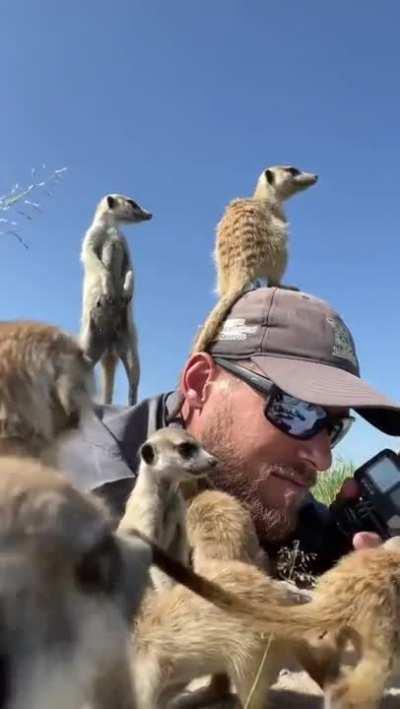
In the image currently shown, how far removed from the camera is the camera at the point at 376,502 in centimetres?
273

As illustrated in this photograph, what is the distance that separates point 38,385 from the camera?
1764 mm

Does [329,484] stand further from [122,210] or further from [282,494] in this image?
[122,210]

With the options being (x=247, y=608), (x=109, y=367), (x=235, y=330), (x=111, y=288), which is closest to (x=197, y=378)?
(x=235, y=330)

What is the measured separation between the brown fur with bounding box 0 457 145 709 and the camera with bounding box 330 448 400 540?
192 centimetres

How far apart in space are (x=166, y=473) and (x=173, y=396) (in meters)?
0.41

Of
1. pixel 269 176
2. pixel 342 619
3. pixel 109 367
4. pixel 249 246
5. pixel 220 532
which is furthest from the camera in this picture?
pixel 109 367

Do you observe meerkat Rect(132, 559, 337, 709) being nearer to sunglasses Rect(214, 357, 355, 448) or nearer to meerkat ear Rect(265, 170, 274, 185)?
sunglasses Rect(214, 357, 355, 448)

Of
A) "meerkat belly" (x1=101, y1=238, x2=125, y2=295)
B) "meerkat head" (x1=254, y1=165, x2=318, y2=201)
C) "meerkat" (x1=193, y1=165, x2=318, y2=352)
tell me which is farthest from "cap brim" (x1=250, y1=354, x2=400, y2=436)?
"meerkat belly" (x1=101, y1=238, x2=125, y2=295)

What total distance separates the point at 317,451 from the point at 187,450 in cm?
47

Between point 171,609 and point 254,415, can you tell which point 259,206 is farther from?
point 171,609

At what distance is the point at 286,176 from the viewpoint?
9516 mm

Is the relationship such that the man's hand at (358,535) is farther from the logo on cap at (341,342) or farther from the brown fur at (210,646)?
the brown fur at (210,646)

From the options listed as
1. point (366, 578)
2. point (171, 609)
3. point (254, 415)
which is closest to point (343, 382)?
point (254, 415)

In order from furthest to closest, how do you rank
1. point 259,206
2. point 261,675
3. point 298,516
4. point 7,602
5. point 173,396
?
1. point 259,206
2. point 173,396
3. point 298,516
4. point 261,675
5. point 7,602
